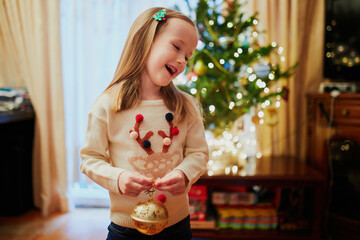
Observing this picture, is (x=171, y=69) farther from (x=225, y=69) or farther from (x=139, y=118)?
(x=225, y=69)

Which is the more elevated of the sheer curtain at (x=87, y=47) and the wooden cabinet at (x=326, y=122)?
the sheer curtain at (x=87, y=47)

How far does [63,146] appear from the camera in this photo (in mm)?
2402

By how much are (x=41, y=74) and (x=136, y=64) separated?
5.75 feet

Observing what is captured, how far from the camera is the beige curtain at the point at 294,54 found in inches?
89.1

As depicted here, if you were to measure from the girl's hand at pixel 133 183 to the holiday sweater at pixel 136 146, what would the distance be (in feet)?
0.21

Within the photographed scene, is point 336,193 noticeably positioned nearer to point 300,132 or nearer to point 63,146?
point 300,132

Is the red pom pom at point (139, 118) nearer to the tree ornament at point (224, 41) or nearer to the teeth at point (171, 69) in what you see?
the teeth at point (171, 69)

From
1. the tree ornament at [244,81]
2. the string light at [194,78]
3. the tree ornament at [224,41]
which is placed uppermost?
the tree ornament at [224,41]

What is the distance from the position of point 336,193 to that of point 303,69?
946 millimetres

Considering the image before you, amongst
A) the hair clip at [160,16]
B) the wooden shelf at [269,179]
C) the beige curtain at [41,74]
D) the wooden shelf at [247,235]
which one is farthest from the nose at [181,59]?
the beige curtain at [41,74]

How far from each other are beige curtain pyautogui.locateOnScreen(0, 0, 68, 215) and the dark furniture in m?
0.08

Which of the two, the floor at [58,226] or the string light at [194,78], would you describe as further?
the floor at [58,226]

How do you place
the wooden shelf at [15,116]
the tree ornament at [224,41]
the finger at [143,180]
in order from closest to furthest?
the finger at [143,180]
the tree ornament at [224,41]
the wooden shelf at [15,116]

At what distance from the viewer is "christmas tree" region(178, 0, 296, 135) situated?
6.06 ft
